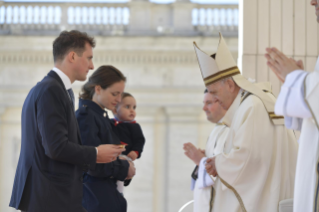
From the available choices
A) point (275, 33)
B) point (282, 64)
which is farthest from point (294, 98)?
point (275, 33)

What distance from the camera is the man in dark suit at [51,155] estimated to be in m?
2.29

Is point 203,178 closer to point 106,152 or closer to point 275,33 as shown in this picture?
point 106,152

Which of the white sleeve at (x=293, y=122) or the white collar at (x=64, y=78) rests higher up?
the white collar at (x=64, y=78)

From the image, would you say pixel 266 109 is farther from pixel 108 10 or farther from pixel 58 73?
pixel 108 10

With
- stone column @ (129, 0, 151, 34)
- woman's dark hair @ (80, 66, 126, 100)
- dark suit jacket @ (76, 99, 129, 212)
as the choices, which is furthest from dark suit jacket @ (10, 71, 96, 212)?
stone column @ (129, 0, 151, 34)

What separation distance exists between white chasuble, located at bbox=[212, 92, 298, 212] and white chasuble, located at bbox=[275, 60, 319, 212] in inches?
28.8

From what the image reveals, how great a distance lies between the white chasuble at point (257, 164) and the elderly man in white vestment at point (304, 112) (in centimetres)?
72

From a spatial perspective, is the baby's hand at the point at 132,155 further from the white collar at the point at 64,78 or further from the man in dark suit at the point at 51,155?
the white collar at the point at 64,78

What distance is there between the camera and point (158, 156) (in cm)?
841

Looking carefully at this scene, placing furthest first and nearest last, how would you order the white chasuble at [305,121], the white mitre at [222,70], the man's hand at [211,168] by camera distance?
the white mitre at [222,70], the man's hand at [211,168], the white chasuble at [305,121]

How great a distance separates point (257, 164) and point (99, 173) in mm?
974

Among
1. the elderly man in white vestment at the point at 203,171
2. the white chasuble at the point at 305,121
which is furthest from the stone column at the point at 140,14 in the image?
the white chasuble at the point at 305,121

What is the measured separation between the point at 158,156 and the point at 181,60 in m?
1.82

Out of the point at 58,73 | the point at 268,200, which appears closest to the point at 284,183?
the point at 268,200
